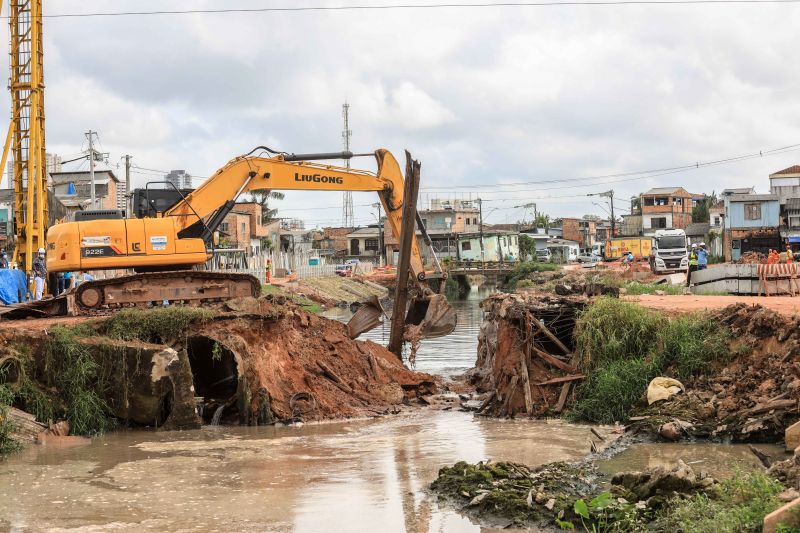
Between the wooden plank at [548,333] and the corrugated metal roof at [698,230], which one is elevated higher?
the corrugated metal roof at [698,230]

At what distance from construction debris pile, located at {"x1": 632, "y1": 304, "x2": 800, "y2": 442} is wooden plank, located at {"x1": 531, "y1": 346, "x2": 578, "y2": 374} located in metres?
2.27

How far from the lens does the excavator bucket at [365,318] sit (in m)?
21.1

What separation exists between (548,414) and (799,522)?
9899mm

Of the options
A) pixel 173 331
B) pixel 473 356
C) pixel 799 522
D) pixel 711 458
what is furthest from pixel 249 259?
pixel 799 522

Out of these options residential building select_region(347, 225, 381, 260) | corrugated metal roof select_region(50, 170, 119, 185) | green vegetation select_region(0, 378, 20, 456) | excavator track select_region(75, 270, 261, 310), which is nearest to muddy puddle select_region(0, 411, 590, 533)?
green vegetation select_region(0, 378, 20, 456)

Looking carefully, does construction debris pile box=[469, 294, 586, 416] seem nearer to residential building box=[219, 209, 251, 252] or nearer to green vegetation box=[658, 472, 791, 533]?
green vegetation box=[658, 472, 791, 533]

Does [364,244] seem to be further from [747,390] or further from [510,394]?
[747,390]

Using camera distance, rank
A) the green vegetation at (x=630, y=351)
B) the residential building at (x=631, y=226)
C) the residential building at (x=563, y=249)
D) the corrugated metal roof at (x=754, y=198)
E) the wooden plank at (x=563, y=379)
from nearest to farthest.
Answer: the green vegetation at (x=630, y=351) → the wooden plank at (x=563, y=379) → the corrugated metal roof at (x=754, y=198) → the residential building at (x=563, y=249) → the residential building at (x=631, y=226)

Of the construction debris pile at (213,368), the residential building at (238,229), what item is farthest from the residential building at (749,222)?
the construction debris pile at (213,368)

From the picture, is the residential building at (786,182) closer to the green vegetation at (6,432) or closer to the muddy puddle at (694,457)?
Result: the muddy puddle at (694,457)

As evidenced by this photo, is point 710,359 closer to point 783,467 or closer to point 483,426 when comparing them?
point 483,426

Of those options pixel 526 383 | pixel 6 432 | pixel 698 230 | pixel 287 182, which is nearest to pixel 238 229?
pixel 698 230

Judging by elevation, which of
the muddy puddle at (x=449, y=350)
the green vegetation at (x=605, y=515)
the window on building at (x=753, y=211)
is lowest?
the muddy puddle at (x=449, y=350)

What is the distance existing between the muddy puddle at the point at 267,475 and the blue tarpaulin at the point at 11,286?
33.5 feet
